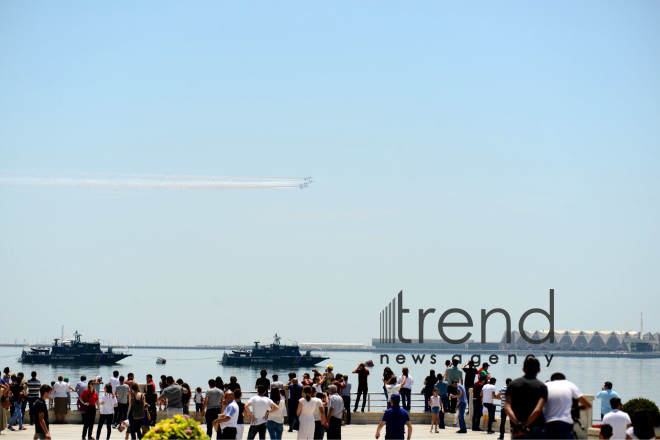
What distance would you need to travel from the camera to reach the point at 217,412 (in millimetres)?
18641

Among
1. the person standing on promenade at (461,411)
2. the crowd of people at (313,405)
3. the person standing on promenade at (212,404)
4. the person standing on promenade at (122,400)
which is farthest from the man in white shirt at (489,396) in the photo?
the person standing on promenade at (122,400)

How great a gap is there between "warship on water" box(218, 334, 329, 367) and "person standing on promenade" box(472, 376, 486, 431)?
128 meters

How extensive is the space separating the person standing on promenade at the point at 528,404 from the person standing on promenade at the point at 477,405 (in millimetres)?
12689

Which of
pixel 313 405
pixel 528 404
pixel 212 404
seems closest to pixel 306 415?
pixel 313 405

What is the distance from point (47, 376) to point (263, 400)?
425ft

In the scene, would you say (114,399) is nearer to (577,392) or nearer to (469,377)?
(469,377)

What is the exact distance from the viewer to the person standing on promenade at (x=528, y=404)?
10633mm

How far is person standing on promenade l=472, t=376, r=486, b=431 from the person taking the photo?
23203 millimetres

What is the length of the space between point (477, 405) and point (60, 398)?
12.4 meters

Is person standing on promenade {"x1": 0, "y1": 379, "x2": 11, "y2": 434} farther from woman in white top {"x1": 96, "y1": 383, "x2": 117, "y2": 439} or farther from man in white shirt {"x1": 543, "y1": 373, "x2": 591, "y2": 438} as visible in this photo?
man in white shirt {"x1": 543, "y1": 373, "x2": 591, "y2": 438}

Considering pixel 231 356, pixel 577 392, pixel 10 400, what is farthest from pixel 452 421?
pixel 231 356

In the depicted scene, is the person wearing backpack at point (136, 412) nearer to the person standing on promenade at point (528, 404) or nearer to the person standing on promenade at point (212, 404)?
the person standing on promenade at point (212, 404)

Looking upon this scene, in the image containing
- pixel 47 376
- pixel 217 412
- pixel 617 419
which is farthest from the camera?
pixel 47 376

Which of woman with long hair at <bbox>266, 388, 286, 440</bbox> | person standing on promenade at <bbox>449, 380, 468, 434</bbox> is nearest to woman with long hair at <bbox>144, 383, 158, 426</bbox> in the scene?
woman with long hair at <bbox>266, 388, 286, 440</bbox>
